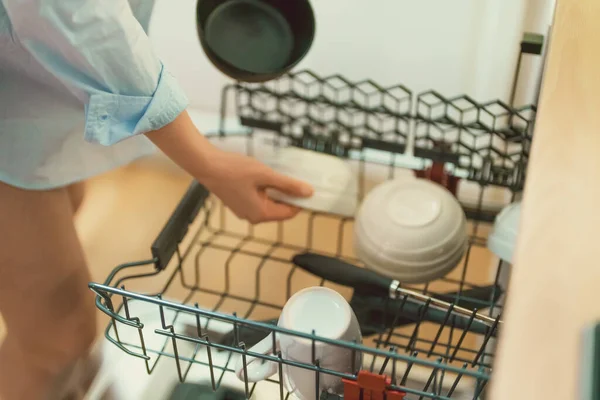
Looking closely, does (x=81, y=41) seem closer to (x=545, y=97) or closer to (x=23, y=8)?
(x=23, y=8)

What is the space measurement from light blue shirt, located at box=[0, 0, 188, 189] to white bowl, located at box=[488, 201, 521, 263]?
41cm

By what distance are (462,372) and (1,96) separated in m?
0.54

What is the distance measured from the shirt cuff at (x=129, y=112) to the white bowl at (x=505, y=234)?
0.42 m

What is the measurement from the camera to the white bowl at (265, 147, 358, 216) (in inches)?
35.1

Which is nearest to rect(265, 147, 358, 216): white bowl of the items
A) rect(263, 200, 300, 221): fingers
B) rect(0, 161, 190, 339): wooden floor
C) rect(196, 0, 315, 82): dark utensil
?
rect(263, 200, 300, 221): fingers

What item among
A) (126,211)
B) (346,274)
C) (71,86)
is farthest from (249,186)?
(126,211)

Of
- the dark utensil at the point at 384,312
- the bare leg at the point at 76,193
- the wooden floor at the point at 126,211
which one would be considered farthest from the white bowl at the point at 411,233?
the wooden floor at the point at 126,211

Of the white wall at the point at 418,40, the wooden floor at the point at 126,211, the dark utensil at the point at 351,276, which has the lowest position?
the wooden floor at the point at 126,211

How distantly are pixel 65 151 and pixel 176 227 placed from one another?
151 millimetres

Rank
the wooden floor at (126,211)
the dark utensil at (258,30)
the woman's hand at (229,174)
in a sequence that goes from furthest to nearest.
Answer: the wooden floor at (126,211) → the dark utensil at (258,30) → the woman's hand at (229,174)

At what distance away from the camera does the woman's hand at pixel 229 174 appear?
694mm

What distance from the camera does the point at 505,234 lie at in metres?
0.80

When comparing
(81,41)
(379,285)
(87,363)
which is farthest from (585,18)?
(87,363)

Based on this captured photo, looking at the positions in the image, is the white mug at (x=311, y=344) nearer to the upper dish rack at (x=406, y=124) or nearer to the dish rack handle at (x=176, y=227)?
the dish rack handle at (x=176, y=227)
